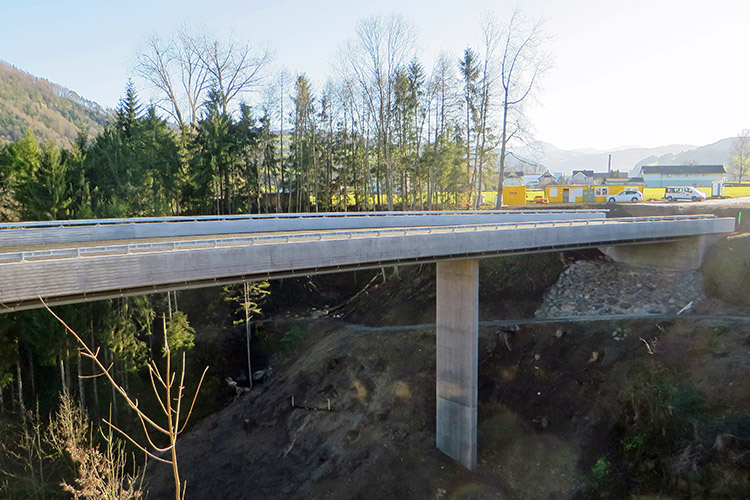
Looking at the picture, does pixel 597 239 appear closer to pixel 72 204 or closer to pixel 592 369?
pixel 592 369

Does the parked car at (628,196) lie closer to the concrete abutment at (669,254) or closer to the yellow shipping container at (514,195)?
the yellow shipping container at (514,195)

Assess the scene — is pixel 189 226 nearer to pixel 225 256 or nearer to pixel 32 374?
pixel 225 256

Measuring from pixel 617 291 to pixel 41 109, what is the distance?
14644cm

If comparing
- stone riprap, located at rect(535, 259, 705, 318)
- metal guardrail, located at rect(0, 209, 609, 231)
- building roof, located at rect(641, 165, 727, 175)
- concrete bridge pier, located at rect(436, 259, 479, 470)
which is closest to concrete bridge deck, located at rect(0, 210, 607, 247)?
metal guardrail, located at rect(0, 209, 609, 231)

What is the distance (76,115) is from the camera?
137 meters

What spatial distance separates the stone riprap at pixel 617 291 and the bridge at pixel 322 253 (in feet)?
3.82

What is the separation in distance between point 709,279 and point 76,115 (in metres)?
157

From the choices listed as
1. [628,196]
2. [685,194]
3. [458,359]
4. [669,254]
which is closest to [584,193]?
[628,196]

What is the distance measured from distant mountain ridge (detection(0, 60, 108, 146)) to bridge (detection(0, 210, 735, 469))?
99.1m

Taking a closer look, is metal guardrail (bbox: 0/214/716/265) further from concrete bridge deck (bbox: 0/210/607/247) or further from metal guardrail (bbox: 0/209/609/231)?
metal guardrail (bbox: 0/209/609/231)

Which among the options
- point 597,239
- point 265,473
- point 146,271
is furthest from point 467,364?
point 146,271

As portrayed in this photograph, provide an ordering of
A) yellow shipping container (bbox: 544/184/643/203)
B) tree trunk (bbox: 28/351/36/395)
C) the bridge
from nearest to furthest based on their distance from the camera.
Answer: the bridge → tree trunk (bbox: 28/351/36/395) → yellow shipping container (bbox: 544/184/643/203)

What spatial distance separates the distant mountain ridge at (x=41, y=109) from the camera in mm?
106625

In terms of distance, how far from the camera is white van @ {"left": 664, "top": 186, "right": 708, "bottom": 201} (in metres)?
40.8
